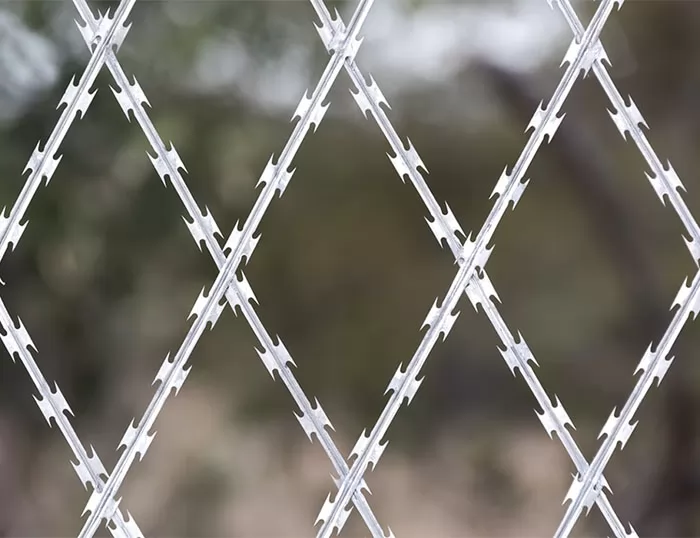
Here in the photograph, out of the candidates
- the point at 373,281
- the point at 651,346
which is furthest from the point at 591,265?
the point at 651,346

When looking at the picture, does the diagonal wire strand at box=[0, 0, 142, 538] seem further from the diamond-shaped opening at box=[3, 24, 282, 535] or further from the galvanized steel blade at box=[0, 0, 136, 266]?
the diamond-shaped opening at box=[3, 24, 282, 535]

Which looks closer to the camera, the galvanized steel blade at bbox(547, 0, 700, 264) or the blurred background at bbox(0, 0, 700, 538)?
the galvanized steel blade at bbox(547, 0, 700, 264)

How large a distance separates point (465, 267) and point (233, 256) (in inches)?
5.9

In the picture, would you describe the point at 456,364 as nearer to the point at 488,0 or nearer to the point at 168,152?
the point at 488,0

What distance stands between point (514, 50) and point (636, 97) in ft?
0.90

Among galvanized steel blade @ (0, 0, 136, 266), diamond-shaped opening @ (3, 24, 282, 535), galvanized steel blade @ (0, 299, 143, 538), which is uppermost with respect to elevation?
diamond-shaped opening @ (3, 24, 282, 535)

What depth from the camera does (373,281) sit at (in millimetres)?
1329

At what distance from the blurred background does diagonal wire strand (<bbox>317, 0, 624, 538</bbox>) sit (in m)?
0.70

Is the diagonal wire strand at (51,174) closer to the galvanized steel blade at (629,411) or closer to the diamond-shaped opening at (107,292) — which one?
the galvanized steel blade at (629,411)

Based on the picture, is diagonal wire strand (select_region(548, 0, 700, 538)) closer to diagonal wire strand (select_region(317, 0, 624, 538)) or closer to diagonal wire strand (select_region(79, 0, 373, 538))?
diagonal wire strand (select_region(317, 0, 624, 538))

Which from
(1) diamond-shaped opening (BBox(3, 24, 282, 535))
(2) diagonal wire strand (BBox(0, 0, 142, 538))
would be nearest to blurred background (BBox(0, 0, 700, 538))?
(1) diamond-shaped opening (BBox(3, 24, 282, 535))

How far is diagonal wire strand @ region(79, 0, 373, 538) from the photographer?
1.39 ft

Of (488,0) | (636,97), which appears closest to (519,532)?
(636,97)

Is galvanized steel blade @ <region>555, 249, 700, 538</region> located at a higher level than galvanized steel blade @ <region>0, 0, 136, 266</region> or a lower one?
lower
